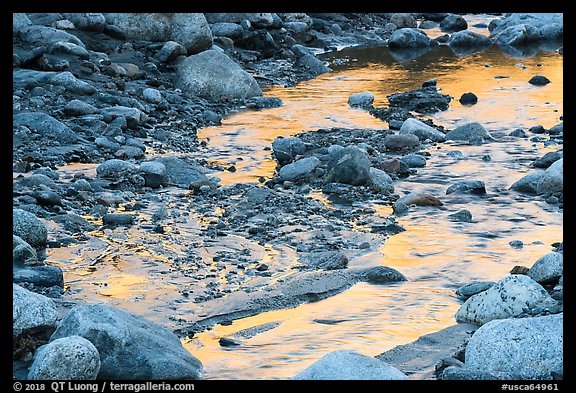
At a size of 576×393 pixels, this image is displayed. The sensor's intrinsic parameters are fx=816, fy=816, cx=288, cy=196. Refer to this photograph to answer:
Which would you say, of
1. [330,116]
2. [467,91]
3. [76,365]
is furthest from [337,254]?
[467,91]

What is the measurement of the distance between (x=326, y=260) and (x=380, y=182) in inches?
90.2

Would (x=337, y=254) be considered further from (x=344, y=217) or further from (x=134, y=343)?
(x=134, y=343)

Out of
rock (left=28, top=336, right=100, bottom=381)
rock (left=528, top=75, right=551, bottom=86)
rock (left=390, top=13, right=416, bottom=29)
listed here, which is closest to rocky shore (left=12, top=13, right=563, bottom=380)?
rock (left=28, top=336, right=100, bottom=381)

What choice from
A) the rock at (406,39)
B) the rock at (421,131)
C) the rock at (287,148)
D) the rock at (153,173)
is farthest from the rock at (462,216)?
the rock at (406,39)

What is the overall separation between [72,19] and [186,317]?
10.3 meters

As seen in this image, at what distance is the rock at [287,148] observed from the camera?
31.4 ft

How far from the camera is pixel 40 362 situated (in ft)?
12.8

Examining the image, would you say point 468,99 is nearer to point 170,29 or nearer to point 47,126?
point 170,29

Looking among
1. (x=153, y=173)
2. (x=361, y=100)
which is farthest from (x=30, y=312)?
(x=361, y=100)

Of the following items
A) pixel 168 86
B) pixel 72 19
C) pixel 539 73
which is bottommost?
pixel 539 73

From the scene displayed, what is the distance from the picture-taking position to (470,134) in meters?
11.1

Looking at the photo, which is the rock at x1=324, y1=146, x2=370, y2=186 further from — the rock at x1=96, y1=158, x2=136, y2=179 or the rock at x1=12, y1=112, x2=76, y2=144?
the rock at x1=12, y1=112, x2=76, y2=144

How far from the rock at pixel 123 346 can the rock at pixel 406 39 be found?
51.6ft

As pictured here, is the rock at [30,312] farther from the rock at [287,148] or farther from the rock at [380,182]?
the rock at [287,148]
